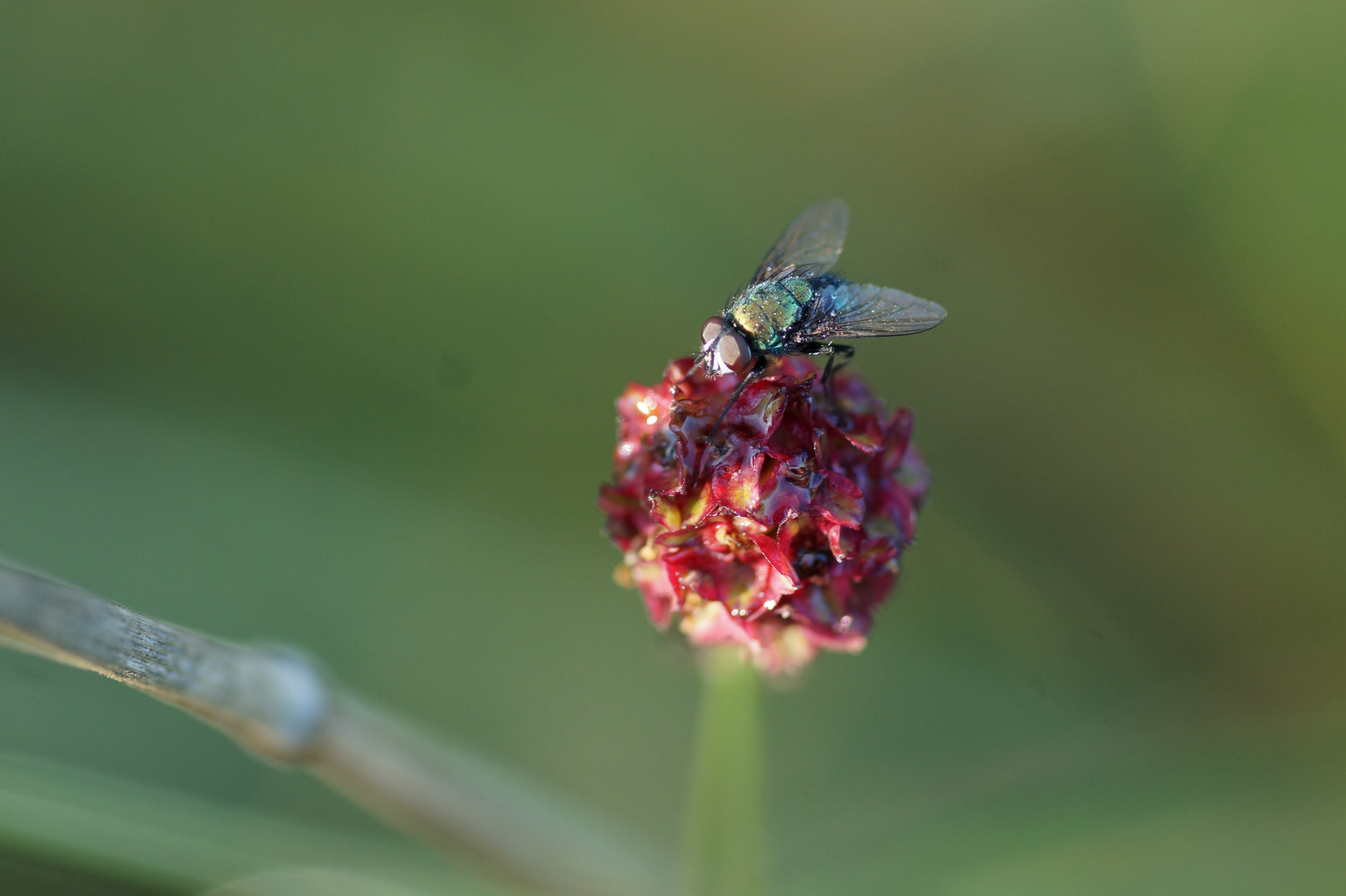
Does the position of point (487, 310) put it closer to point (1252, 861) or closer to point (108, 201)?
point (108, 201)

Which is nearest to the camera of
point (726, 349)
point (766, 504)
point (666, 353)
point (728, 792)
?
point (766, 504)

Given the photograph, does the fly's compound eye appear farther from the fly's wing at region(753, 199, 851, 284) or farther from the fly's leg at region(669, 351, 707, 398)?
the fly's wing at region(753, 199, 851, 284)

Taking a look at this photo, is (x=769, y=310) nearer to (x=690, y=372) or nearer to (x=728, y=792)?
(x=690, y=372)

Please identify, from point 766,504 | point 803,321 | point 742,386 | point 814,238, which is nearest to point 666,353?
point 814,238

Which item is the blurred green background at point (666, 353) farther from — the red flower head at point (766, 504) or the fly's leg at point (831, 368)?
the fly's leg at point (831, 368)

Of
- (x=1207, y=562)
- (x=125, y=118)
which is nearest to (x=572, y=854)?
(x=1207, y=562)
